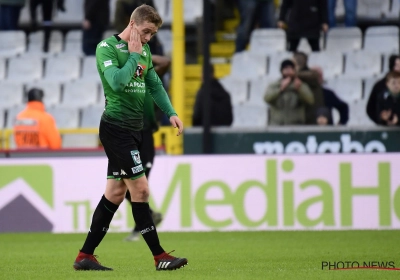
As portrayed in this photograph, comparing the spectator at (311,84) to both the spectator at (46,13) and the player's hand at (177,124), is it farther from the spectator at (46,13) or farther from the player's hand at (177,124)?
the player's hand at (177,124)

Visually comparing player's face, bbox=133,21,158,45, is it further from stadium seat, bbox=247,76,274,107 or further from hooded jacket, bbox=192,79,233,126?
stadium seat, bbox=247,76,274,107

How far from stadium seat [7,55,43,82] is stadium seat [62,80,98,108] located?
0.73 metres

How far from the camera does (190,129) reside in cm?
1433

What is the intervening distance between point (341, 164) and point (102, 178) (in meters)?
3.18

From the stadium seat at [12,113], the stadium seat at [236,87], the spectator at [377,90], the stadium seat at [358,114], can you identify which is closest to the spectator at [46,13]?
the stadium seat at [12,113]

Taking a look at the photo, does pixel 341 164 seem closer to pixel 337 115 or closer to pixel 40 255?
pixel 337 115

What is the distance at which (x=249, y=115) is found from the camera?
1501cm

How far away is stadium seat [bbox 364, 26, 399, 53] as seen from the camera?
49.3 ft

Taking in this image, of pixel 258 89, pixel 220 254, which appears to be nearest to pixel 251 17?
pixel 258 89

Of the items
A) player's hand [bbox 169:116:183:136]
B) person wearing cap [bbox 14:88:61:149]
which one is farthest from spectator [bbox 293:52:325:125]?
player's hand [bbox 169:116:183:136]

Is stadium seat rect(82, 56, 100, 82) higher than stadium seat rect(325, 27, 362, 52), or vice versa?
stadium seat rect(325, 27, 362, 52)

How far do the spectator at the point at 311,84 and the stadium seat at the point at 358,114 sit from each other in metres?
0.48

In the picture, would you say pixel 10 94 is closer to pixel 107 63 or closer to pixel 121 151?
pixel 121 151

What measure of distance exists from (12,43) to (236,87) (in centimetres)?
425
